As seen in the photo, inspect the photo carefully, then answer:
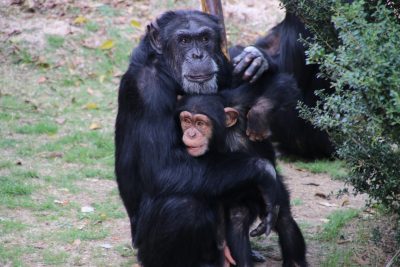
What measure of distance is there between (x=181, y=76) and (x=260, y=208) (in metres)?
1.30

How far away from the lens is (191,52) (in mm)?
6312

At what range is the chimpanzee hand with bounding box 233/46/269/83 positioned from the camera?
6.32 m

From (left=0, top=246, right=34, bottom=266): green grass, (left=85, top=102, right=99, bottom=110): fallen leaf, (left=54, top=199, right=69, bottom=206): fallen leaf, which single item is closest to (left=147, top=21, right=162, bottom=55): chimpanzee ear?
→ (left=0, top=246, right=34, bottom=266): green grass

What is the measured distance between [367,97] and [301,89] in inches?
182

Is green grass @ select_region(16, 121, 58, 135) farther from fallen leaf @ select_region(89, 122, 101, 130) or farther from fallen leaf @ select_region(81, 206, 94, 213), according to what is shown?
fallen leaf @ select_region(81, 206, 94, 213)

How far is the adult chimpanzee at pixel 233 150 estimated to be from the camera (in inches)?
235

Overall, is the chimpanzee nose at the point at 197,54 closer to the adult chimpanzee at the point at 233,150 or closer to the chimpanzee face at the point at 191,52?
the chimpanzee face at the point at 191,52

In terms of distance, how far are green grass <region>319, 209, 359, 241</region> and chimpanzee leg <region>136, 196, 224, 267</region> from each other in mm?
1639

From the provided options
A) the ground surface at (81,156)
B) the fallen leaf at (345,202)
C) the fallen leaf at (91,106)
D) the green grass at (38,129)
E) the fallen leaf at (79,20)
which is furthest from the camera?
the fallen leaf at (79,20)

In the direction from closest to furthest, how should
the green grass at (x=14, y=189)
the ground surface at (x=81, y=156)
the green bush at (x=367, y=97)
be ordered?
the green bush at (x=367, y=97)
the ground surface at (x=81, y=156)
the green grass at (x=14, y=189)

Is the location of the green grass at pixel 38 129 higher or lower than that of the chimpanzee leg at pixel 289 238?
higher

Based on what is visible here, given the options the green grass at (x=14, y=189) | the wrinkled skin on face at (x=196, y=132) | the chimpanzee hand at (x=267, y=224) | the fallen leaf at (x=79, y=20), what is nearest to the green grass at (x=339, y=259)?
the chimpanzee hand at (x=267, y=224)

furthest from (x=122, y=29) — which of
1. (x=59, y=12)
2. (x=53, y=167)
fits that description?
(x=53, y=167)

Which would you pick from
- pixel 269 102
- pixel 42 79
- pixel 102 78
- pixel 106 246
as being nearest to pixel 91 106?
pixel 102 78
